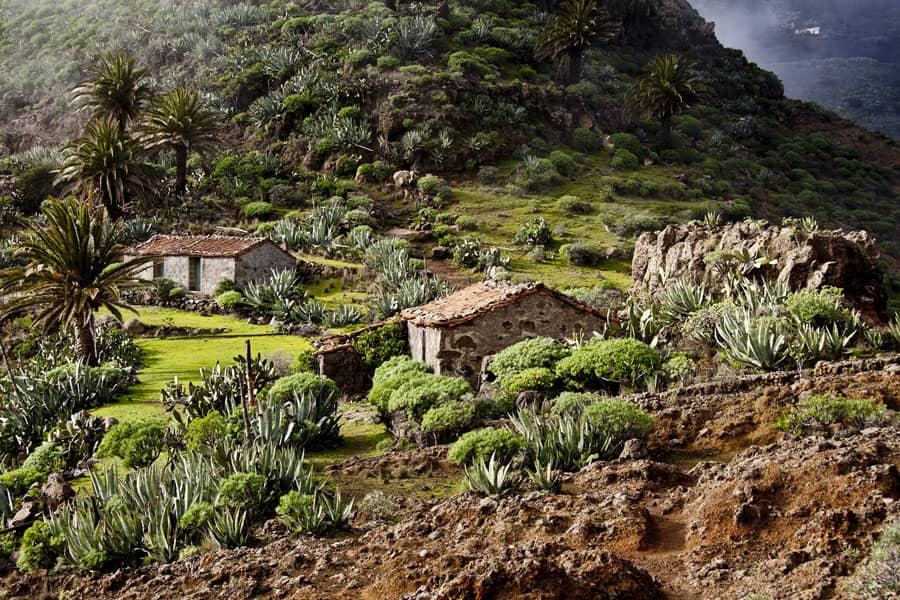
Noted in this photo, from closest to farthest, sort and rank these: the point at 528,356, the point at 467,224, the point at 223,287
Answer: the point at 528,356, the point at 223,287, the point at 467,224

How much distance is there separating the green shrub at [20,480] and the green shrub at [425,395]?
20.5 ft

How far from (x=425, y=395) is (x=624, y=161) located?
36.1 metres

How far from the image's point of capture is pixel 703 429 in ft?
41.2

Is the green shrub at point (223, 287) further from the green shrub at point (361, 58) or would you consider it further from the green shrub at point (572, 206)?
the green shrub at point (361, 58)

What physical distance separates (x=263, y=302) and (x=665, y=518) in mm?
23437

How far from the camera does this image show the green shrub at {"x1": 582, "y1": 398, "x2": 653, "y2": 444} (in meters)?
12.1

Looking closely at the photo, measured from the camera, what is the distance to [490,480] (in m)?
10.4

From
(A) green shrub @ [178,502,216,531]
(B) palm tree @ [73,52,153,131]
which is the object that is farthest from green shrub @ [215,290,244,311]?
(A) green shrub @ [178,502,216,531]

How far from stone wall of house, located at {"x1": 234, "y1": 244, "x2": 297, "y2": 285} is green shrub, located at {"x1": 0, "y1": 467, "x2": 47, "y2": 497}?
18.6 m

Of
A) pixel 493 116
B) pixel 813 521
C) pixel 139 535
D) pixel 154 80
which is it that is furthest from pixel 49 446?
pixel 154 80

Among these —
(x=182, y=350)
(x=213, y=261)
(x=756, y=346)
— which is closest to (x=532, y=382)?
(x=756, y=346)

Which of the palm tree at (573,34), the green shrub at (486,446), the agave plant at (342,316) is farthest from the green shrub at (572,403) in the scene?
the palm tree at (573,34)

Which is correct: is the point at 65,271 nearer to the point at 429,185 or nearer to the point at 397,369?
the point at 397,369

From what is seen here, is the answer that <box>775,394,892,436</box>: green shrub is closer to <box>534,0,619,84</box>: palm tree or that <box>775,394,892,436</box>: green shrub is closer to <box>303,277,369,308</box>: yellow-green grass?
<box>303,277,369,308</box>: yellow-green grass
